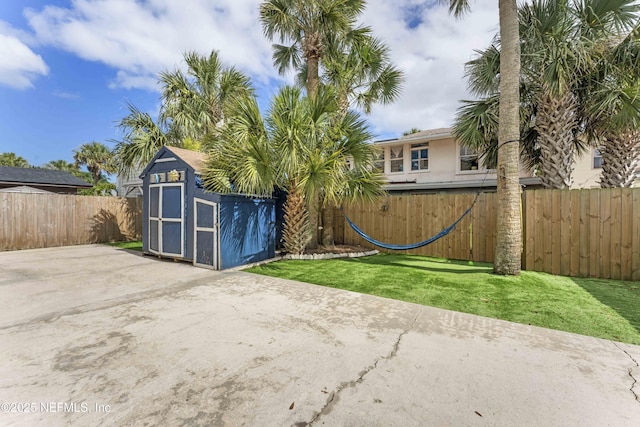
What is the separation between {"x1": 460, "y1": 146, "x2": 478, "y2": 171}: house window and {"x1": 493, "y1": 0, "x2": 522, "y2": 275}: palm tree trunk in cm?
813

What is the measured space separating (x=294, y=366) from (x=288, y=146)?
4713 mm

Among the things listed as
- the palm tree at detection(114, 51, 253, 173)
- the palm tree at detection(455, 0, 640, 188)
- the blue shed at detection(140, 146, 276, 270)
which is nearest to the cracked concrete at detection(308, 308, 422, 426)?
the blue shed at detection(140, 146, 276, 270)

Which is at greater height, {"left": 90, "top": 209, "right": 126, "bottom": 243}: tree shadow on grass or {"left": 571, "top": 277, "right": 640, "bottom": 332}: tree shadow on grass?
{"left": 90, "top": 209, "right": 126, "bottom": 243}: tree shadow on grass

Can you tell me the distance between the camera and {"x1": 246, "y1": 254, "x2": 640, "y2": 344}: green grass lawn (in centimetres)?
347

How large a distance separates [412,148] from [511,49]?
916cm

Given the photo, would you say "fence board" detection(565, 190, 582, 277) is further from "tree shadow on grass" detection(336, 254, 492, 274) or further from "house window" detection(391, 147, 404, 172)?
"house window" detection(391, 147, 404, 172)

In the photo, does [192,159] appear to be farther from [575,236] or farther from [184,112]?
[575,236]

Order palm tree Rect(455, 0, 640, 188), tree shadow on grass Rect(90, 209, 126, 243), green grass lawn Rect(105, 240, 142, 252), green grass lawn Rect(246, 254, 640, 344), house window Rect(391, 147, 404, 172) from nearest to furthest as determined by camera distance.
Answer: green grass lawn Rect(246, 254, 640, 344)
palm tree Rect(455, 0, 640, 188)
green grass lawn Rect(105, 240, 142, 252)
tree shadow on grass Rect(90, 209, 126, 243)
house window Rect(391, 147, 404, 172)

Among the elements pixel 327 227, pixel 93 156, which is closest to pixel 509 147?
pixel 327 227

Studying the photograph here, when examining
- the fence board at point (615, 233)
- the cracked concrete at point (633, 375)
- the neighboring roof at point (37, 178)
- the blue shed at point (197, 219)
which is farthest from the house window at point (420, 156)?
the neighboring roof at point (37, 178)

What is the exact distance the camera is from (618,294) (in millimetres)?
4477

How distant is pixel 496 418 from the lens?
6.01 feet

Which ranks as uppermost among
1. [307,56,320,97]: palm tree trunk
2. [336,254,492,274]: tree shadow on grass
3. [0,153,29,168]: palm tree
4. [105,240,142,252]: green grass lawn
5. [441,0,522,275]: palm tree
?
[0,153,29,168]: palm tree

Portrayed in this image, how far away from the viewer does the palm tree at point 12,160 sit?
28.2 m
